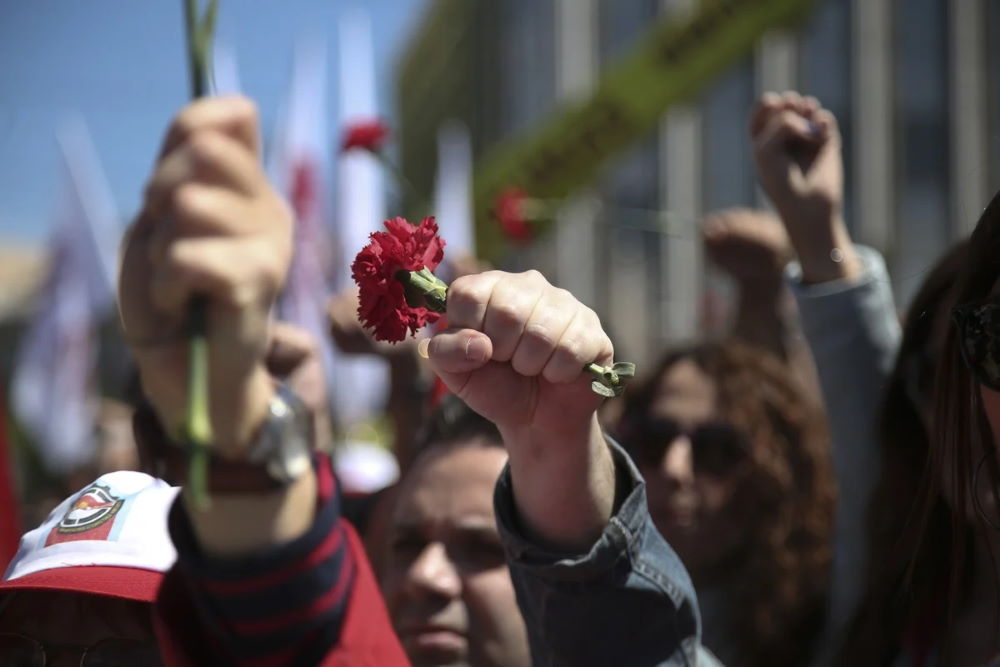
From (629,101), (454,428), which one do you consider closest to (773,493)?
(454,428)

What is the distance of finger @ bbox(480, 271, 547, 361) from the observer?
3.85ft

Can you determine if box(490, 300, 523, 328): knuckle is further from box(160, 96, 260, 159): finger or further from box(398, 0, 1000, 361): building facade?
box(398, 0, 1000, 361): building facade

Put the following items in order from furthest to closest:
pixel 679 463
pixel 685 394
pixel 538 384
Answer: pixel 685 394, pixel 679 463, pixel 538 384

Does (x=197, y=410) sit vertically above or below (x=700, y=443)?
above

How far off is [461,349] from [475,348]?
0.04 ft

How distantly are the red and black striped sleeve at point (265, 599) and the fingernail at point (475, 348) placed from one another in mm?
156

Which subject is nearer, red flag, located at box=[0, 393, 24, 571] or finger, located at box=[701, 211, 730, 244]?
red flag, located at box=[0, 393, 24, 571]

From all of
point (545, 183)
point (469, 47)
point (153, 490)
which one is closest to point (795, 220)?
point (153, 490)

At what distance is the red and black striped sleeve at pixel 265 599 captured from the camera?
3.43 ft

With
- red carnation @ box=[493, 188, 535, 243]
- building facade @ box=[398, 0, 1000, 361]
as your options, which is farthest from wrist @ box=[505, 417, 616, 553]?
building facade @ box=[398, 0, 1000, 361]

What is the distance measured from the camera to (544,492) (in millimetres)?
1327

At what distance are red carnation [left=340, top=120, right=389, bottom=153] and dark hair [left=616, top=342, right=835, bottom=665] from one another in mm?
871

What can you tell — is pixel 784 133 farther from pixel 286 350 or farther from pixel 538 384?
pixel 286 350

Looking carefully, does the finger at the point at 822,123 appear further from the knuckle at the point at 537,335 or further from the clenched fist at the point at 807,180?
the knuckle at the point at 537,335
